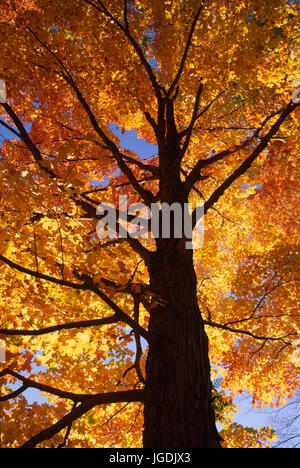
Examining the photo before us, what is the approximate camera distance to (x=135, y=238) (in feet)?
12.9

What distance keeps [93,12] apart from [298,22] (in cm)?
389

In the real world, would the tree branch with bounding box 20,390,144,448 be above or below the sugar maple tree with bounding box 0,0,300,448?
below

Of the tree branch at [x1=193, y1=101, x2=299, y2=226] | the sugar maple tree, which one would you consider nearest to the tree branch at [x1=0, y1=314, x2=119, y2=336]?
the sugar maple tree

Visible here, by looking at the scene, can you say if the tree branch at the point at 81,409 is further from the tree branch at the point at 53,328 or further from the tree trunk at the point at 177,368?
the tree branch at the point at 53,328

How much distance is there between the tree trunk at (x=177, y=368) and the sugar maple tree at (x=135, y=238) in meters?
0.01

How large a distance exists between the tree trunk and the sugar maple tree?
0.5 inches

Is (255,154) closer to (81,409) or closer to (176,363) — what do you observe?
(176,363)

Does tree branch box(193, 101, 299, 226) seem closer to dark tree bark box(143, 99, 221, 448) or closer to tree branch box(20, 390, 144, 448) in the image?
dark tree bark box(143, 99, 221, 448)

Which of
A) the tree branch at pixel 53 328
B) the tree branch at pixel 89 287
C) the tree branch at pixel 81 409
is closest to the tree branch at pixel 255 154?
the tree branch at pixel 89 287

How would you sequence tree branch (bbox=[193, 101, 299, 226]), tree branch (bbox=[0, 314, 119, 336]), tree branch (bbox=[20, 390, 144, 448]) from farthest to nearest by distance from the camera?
tree branch (bbox=[193, 101, 299, 226])
tree branch (bbox=[0, 314, 119, 336])
tree branch (bbox=[20, 390, 144, 448])

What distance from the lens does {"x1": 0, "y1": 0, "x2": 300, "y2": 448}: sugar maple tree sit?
9.55 ft

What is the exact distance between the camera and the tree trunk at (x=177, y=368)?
238cm

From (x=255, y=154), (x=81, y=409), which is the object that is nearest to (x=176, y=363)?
(x=81, y=409)
